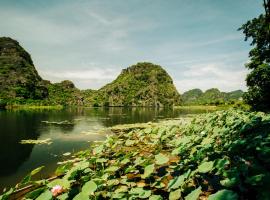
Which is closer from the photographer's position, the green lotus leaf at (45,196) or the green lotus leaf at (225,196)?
the green lotus leaf at (225,196)

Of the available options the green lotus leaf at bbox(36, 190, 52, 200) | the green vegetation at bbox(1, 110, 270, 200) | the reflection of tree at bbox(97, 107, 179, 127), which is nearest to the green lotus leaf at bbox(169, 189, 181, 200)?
the green vegetation at bbox(1, 110, 270, 200)

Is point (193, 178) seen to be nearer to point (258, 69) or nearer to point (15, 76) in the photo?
point (258, 69)

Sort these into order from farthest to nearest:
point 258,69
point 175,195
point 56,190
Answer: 1. point 258,69
2. point 56,190
3. point 175,195

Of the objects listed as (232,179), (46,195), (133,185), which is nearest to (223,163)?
(232,179)

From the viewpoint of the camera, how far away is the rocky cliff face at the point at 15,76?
401 feet

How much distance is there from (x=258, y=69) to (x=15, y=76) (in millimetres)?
141290

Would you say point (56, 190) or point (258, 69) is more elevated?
point (258, 69)

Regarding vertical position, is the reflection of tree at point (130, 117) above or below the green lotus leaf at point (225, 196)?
below

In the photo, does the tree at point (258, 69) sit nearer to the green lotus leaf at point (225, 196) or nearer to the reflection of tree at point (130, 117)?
the reflection of tree at point (130, 117)

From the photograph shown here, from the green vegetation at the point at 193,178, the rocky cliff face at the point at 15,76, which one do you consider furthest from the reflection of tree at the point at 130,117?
the rocky cliff face at the point at 15,76

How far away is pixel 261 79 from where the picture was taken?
22.0 m

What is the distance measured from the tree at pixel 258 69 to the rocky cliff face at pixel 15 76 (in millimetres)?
108575

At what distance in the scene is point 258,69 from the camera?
867 inches

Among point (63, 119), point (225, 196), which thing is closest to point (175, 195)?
point (225, 196)
